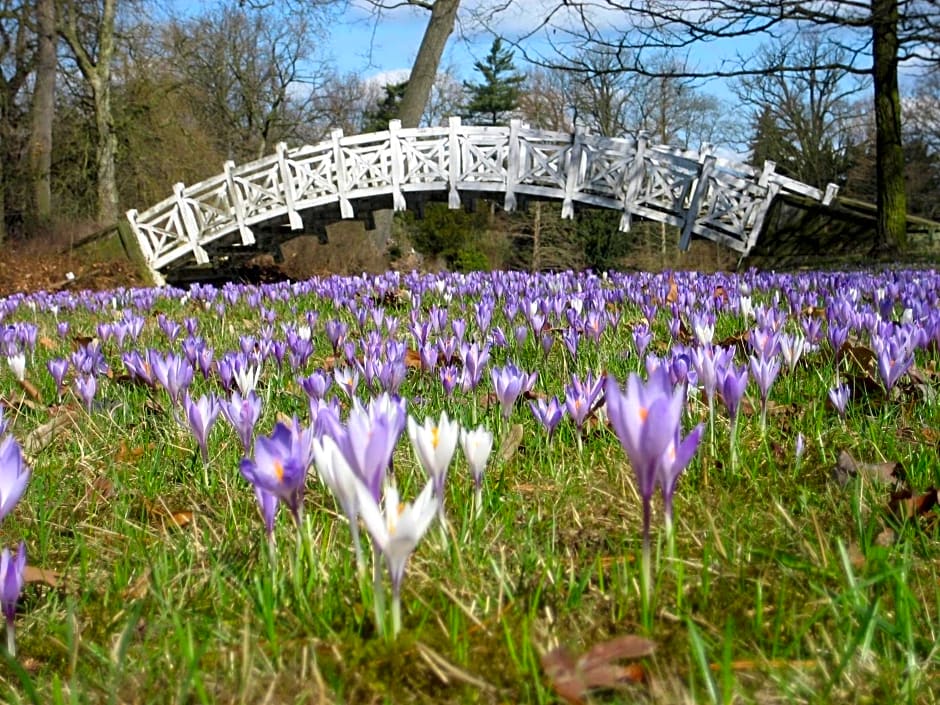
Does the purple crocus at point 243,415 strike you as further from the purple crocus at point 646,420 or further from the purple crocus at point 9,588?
the purple crocus at point 646,420

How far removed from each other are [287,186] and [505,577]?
618 inches

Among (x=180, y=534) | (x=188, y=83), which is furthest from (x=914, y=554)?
Result: (x=188, y=83)

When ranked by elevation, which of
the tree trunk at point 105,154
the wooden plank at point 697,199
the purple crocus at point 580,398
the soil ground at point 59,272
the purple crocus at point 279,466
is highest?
the tree trunk at point 105,154

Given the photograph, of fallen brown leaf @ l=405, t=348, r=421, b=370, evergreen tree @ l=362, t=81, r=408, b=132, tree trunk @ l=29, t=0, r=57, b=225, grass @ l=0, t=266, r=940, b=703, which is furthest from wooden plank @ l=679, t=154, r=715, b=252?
evergreen tree @ l=362, t=81, r=408, b=132

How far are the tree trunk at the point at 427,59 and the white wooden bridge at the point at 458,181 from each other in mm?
2618

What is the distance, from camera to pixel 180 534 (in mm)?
1676

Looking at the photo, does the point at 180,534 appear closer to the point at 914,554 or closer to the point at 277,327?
the point at 914,554

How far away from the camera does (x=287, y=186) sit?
16188 millimetres

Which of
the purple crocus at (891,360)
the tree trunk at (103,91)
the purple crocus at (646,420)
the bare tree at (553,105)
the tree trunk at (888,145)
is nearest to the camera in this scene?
the purple crocus at (646,420)

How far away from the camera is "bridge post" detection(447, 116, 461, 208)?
16.2m

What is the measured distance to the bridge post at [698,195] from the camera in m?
15.8

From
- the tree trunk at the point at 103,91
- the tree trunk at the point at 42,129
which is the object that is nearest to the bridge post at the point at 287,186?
the tree trunk at the point at 103,91

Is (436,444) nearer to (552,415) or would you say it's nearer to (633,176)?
(552,415)

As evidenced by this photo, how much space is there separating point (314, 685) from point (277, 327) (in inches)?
172
